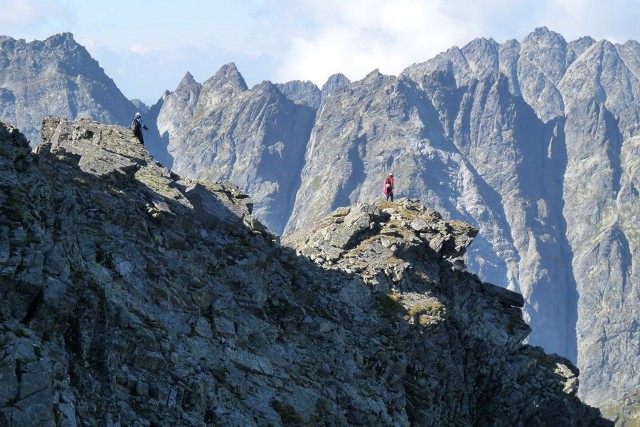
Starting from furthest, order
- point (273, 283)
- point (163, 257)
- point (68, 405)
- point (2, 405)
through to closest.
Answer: point (273, 283) → point (163, 257) → point (68, 405) → point (2, 405)

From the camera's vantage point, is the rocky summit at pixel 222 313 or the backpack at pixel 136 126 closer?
the rocky summit at pixel 222 313

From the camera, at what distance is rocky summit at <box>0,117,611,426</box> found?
76.4 feet

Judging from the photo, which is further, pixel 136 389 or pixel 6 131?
pixel 6 131

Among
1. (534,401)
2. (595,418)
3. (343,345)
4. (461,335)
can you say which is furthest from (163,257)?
(595,418)

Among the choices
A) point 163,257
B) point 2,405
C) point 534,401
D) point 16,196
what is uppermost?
point 534,401

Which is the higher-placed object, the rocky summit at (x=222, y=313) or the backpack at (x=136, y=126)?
the backpack at (x=136, y=126)

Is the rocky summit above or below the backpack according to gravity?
below

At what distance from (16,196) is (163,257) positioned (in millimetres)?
11022

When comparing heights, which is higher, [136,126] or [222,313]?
[136,126]

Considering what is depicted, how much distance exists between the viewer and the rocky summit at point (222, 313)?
23.3 metres

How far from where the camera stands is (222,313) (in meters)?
36.2

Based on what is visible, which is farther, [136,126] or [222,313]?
[136,126]

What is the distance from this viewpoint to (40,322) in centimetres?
2253

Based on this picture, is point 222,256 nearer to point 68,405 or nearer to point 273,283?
point 273,283
